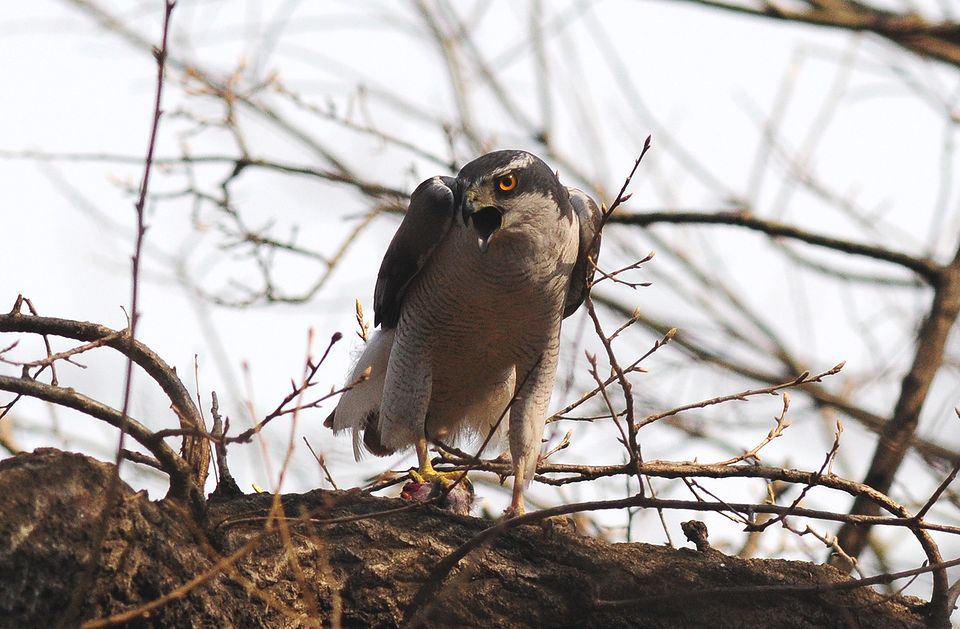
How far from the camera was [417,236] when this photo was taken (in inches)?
210

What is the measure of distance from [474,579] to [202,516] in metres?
1.00

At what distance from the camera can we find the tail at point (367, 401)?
5969mm

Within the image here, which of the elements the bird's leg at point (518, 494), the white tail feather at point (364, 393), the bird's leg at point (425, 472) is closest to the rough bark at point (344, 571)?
the bird's leg at point (518, 494)

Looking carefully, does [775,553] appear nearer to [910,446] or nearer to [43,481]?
[910,446]

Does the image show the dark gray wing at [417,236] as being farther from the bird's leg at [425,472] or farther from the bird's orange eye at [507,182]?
the bird's leg at [425,472]

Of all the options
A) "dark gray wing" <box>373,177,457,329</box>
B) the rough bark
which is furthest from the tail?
the rough bark

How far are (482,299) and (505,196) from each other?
495 mm

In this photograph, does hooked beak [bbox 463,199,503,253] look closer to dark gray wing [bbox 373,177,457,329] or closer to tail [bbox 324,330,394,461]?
dark gray wing [bbox 373,177,457,329]

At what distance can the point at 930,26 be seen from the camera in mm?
4777

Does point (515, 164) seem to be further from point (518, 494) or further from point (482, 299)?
point (518, 494)

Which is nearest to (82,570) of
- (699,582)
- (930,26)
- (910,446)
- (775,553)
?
(699,582)

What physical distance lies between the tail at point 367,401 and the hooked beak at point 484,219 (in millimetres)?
1199

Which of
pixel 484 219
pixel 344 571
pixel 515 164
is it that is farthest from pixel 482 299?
pixel 344 571

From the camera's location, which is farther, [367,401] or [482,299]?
[367,401]
